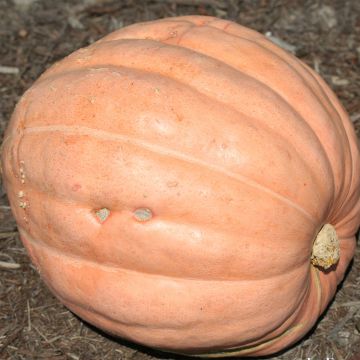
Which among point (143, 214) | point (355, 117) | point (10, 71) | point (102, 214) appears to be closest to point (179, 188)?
point (143, 214)

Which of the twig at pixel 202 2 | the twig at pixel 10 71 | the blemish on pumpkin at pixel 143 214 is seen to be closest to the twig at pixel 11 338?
the blemish on pumpkin at pixel 143 214

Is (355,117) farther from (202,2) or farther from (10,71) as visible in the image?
(10,71)

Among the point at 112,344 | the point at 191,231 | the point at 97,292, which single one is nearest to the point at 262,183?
the point at 191,231

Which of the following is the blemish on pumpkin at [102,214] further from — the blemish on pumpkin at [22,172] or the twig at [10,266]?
the twig at [10,266]

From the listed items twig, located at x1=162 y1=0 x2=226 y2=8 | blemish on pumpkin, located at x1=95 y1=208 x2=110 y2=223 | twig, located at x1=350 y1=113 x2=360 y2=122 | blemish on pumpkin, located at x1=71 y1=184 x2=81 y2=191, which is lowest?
twig, located at x1=350 y1=113 x2=360 y2=122

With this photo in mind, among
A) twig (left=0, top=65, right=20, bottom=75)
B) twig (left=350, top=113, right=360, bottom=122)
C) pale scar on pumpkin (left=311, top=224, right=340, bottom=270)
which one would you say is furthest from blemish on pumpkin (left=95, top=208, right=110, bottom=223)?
twig (left=0, top=65, right=20, bottom=75)

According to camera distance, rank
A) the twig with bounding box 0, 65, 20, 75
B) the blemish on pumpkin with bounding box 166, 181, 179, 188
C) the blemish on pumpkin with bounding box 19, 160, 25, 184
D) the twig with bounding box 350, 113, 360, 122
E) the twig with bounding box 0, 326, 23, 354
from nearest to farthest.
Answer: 1. the blemish on pumpkin with bounding box 166, 181, 179, 188
2. the blemish on pumpkin with bounding box 19, 160, 25, 184
3. the twig with bounding box 0, 326, 23, 354
4. the twig with bounding box 350, 113, 360, 122
5. the twig with bounding box 0, 65, 20, 75

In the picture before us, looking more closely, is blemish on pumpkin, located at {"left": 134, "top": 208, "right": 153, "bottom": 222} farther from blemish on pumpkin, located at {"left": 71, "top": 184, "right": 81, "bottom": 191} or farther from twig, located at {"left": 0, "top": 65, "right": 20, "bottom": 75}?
twig, located at {"left": 0, "top": 65, "right": 20, "bottom": 75}
